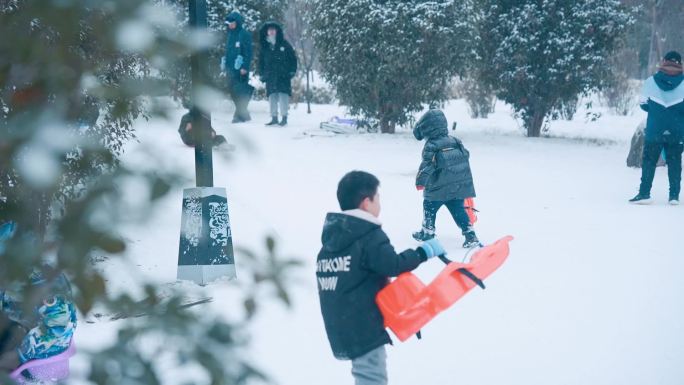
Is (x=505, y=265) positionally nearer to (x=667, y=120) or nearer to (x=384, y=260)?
(x=384, y=260)

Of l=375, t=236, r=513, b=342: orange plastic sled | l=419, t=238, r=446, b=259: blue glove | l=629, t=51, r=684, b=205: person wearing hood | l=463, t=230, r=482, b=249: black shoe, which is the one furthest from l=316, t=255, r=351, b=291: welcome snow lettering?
l=629, t=51, r=684, b=205: person wearing hood

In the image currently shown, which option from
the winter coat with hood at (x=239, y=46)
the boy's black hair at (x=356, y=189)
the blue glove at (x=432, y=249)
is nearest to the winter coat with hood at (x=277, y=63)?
the winter coat with hood at (x=239, y=46)

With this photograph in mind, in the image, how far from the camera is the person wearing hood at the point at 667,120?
Result: 29.7ft

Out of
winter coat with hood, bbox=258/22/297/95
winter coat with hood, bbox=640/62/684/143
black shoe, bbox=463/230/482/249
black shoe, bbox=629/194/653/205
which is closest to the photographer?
black shoe, bbox=463/230/482/249

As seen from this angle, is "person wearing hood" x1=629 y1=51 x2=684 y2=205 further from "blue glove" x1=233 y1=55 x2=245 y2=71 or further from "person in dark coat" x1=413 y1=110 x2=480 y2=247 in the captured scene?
"blue glove" x1=233 y1=55 x2=245 y2=71

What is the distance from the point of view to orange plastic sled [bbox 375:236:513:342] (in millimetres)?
3379

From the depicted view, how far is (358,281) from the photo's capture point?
3465 mm

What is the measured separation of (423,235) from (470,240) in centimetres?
45

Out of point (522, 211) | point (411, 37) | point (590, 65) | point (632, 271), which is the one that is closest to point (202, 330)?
point (632, 271)

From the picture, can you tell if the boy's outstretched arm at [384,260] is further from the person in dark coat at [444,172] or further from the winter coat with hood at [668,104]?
the winter coat with hood at [668,104]

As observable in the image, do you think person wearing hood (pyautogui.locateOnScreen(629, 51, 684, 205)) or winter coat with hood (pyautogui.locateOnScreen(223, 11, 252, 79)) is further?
winter coat with hood (pyautogui.locateOnScreen(223, 11, 252, 79))

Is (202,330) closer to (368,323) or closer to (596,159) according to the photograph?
(368,323)

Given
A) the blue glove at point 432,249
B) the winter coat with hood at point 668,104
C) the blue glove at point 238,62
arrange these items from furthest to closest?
the blue glove at point 238,62, the winter coat with hood at point 668,104, the blue glove at point 432,249

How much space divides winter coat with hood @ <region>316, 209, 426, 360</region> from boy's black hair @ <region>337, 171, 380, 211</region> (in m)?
0.13
